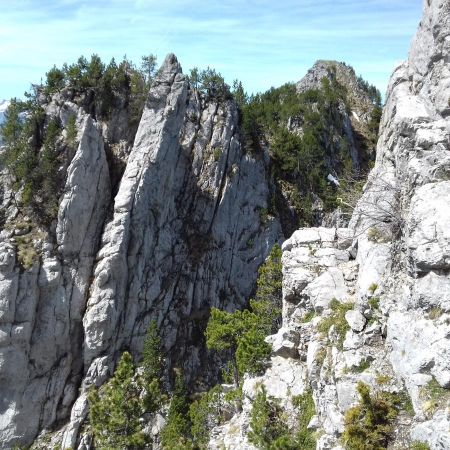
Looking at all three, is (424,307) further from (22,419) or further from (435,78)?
(22,419)

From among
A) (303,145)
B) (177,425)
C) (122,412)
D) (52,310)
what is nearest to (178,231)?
(52,310)

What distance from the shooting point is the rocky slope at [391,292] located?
51.8 feet

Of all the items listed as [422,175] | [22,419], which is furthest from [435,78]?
[22,419]

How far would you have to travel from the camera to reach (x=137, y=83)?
6325cm

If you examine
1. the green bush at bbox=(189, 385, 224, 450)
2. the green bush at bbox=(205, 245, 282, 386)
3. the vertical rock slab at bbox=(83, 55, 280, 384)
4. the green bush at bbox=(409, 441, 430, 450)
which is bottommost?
the green bush at bbox=(189, 385, 224, 450)

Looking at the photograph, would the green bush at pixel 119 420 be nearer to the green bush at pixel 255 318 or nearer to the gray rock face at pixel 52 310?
the green bush at pixel 255 318

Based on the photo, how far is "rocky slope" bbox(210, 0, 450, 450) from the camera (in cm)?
1578

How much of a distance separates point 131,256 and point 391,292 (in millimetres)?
40996

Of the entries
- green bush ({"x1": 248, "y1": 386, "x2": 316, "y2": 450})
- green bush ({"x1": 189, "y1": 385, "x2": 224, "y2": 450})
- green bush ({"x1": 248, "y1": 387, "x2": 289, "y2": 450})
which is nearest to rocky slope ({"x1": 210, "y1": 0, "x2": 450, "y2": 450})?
green bush ({"x1": 248, "y1": 386, "x2": 316, "y2": 450})

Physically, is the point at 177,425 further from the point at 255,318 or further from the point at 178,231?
the point at 178,231

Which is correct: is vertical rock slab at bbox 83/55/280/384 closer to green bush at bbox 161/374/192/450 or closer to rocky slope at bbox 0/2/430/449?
rocky slope at bbox 0/2/430/449

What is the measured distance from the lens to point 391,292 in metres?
19.3

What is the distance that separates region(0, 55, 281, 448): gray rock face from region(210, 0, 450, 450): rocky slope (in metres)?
26.1

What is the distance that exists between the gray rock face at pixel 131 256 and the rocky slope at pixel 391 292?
26.1m
